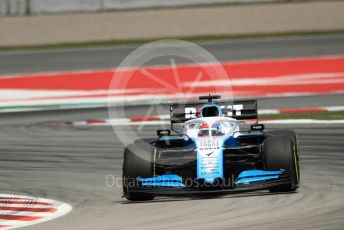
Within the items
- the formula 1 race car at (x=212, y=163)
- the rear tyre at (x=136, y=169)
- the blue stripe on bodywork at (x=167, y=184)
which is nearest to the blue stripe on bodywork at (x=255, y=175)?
the formula 1 race car at (x=212, y=163)

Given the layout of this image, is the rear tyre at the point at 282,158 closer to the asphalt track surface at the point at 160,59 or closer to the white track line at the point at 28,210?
the white track line at the point at 28,210

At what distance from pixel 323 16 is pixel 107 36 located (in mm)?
7820

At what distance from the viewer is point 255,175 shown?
11.7m

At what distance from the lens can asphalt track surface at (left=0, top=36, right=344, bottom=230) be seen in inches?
405

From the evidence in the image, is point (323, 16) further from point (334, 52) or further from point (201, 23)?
point (334, 52)

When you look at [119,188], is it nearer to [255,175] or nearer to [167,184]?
[167,184]

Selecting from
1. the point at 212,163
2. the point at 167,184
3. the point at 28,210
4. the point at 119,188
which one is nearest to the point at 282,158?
the point at 212,163

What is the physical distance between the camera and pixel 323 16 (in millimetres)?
36438

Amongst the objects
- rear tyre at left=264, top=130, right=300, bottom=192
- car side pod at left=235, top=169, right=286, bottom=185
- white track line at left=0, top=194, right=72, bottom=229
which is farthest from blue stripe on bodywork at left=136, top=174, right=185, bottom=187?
rear tyre at left=264, top=130, right=300, bottom=192

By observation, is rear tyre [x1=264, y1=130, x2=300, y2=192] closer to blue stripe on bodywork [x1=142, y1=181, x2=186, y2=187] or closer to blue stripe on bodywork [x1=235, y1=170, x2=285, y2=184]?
blue stripe on bodywork [x1=235, y1=170, x2=285, y2=184]

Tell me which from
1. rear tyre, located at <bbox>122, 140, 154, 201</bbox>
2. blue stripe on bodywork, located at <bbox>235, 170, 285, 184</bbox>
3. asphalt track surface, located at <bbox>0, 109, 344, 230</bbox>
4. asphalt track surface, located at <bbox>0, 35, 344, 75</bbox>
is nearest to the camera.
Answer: asphalt track surface, located at <bbox>0, 109, 344, 230</bbox>

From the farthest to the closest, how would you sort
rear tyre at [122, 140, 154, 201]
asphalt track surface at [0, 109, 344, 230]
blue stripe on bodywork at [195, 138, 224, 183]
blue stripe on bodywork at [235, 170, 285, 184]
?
rear tyre at [122, 140, 154, 201]
blue stripe on bodywork at [195, 138, 224, 183]
blue stripe on bodywork at [235, 170, 285, 184]
asphalt track surface at [0, 109, 344, 230]

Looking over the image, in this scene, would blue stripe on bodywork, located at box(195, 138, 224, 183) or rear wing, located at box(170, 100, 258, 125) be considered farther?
rear wing, located at box(170, 100, 258, 125)

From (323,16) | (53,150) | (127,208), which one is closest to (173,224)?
(127,208)
